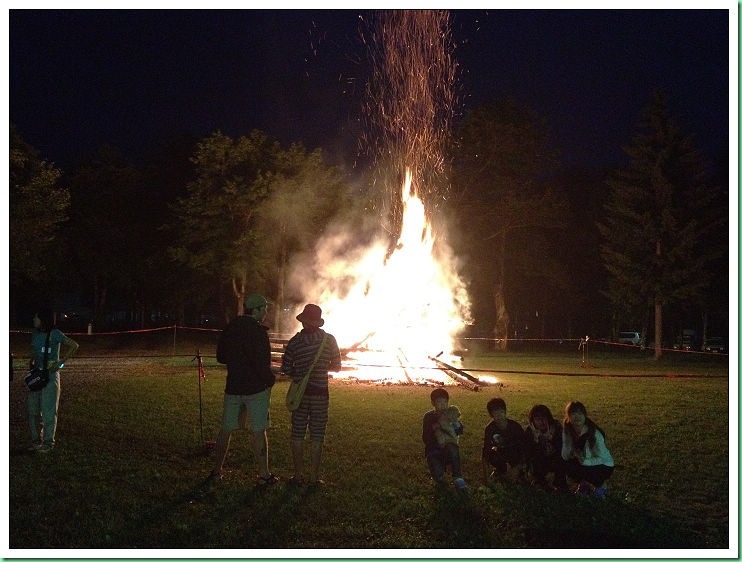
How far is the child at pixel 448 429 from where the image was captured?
755 cm

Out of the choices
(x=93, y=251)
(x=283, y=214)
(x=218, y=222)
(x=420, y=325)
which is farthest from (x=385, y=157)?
(x=93, y=251)

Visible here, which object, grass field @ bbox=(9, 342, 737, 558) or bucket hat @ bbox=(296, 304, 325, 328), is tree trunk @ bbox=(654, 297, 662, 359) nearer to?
grass field @ bbox=(9, 342, 737, 558)

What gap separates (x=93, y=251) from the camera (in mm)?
43688

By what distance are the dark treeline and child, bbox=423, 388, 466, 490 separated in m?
24.0

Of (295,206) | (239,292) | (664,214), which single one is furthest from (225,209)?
(664,214)

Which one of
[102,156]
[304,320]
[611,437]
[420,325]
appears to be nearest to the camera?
[304,320]

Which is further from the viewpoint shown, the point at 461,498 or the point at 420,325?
the point at 420,325

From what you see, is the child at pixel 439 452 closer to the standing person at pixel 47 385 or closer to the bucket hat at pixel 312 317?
the bucket hat at pixel 312 317

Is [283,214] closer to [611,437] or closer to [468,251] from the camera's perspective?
[468,251]

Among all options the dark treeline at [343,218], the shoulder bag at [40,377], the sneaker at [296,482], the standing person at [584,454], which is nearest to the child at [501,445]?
the standing person at [584,454]

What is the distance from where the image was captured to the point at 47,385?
841cm

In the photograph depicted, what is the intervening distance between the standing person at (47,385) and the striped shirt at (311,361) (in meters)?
2.86

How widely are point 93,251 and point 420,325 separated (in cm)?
2815

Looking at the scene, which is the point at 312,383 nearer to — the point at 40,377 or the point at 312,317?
the point at 312,317
